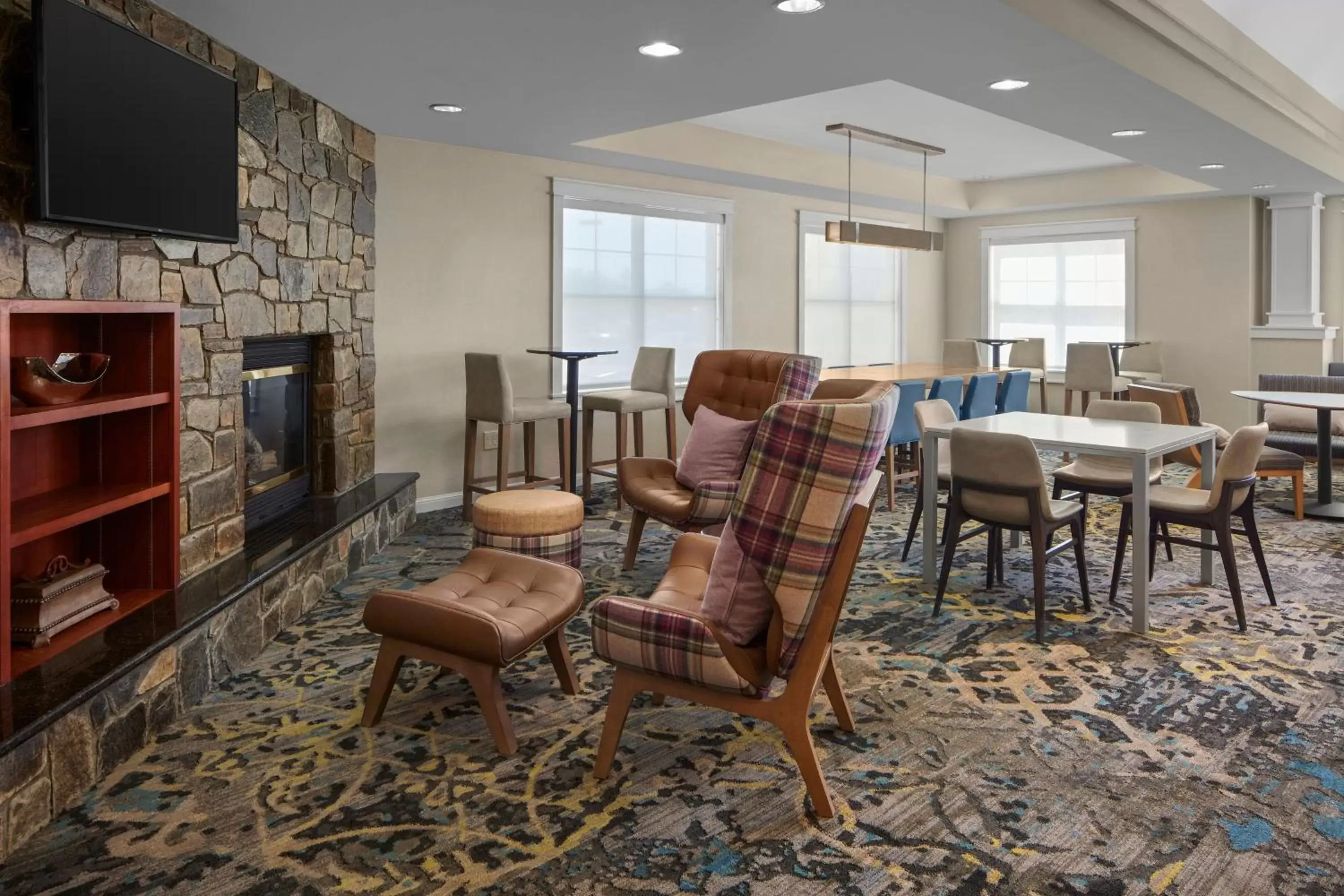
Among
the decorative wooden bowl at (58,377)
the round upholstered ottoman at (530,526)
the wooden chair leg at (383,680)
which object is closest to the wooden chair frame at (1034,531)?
the round upholstered ottoman at (530,526)

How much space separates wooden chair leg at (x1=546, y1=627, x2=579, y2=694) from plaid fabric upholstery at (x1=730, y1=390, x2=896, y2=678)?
102cm

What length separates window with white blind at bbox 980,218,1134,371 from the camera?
9.79 m

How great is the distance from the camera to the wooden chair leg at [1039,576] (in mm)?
3836

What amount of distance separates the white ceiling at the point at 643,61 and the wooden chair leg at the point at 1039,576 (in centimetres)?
193

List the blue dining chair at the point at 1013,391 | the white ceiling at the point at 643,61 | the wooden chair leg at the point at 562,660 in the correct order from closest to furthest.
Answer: the wooden chair leg at the point at 562,660 → the white ceiling at the point at 643,61 → the blue dining chair at the point at 1013,391

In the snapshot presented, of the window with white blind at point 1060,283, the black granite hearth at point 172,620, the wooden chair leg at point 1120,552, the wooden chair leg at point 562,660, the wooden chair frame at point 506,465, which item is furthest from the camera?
the window with white blind at point 1060,283

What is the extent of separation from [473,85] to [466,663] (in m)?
3.03

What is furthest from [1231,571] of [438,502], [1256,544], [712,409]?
[438,502]

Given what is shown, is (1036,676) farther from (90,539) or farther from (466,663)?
(90,539)

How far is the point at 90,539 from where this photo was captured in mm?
3406

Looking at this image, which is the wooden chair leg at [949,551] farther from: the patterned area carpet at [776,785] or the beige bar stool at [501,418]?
the beige bar stool at [501,418]

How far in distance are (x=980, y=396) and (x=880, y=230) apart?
1411 millimetres

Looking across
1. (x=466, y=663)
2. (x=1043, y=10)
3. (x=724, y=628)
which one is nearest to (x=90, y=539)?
(x=466, y=663)

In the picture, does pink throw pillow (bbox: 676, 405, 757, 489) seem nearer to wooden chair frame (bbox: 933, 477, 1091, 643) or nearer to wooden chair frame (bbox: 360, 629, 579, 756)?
wooden chair frame (bbox: 933, 477, 1091, 643)
